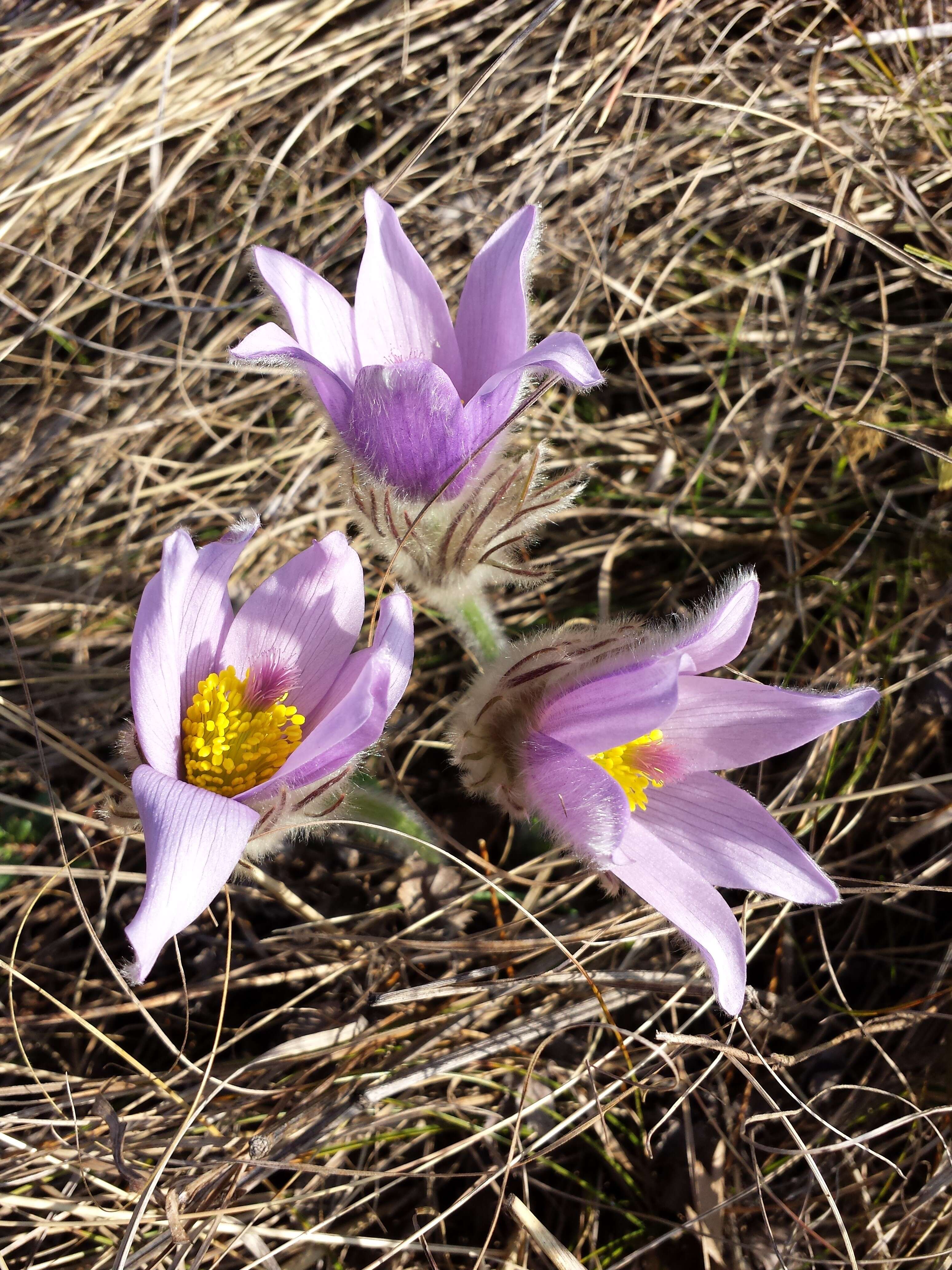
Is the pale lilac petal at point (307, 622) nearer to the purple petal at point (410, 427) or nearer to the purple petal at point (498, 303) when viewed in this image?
the purple petal at point (410, 427)

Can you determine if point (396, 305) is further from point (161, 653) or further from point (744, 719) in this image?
point (744, 719)

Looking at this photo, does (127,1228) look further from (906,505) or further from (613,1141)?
(906,505)

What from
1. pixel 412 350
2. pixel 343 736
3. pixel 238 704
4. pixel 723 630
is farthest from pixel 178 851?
pixel 412 350

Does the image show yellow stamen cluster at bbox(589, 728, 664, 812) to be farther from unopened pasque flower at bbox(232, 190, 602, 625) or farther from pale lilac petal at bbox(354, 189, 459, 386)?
pale lilac petal at bbox(354, 189, 459, 386)

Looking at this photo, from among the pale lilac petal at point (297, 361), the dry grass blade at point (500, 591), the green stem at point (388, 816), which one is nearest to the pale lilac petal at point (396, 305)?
the pale lilac petal at point (297, 361)

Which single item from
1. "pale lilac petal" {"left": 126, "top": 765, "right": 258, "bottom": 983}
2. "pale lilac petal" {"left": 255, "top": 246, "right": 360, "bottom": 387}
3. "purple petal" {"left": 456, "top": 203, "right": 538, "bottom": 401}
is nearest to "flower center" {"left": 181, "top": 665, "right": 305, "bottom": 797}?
"pale lilac petal" {"left": 126, "top": 765, "right": 258, "bottom": 983}
